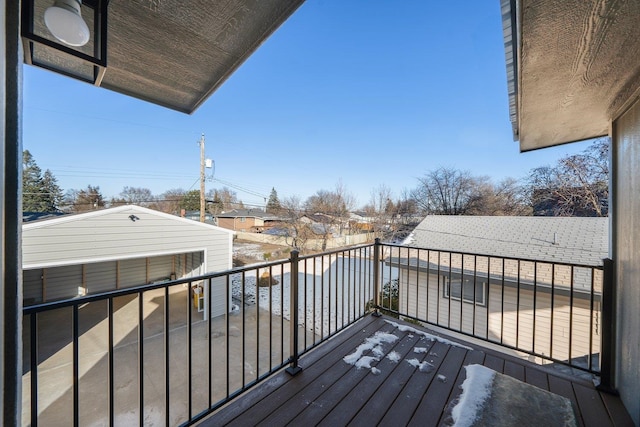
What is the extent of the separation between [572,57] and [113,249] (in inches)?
293

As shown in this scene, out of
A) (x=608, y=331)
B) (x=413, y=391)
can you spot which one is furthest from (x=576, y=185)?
(x=413, y=391)

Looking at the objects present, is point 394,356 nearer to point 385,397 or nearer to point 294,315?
point 385,397

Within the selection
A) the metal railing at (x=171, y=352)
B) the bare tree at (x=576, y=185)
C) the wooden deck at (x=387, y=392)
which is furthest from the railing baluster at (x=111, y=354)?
the bare tree at (x=576, y=185)

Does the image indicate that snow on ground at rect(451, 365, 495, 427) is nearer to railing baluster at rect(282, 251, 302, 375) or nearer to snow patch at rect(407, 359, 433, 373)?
snow patch at rect(407, 359, 433, 373)

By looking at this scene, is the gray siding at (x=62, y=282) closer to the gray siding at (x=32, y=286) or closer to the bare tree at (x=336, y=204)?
the gray siding at (x=32, y=286)

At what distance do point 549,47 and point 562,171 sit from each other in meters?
15.6

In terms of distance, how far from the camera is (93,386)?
13.4ft

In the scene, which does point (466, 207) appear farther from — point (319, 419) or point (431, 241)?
point (319, 419)

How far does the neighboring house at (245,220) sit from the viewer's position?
2506 cm

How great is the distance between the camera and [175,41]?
5.08 ft

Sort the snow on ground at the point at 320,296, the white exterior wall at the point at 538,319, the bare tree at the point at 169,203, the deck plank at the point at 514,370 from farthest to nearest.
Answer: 1. the bare tree at the point at 169,203
2. the white exterior wall at the point at 538,319
3. the snow on ground at the point at 320,296
4. the deck plank at the point at 514,370

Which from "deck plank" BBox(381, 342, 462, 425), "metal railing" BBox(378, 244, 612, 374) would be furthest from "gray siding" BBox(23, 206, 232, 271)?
"deck plank" BBox(381, 342, 462, 425)

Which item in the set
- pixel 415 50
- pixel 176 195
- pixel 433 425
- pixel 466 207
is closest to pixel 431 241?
pixel 415 50

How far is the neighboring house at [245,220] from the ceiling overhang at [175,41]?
883 inches
